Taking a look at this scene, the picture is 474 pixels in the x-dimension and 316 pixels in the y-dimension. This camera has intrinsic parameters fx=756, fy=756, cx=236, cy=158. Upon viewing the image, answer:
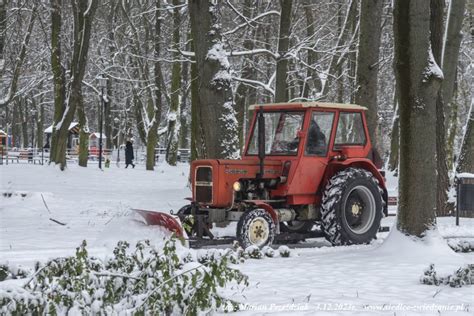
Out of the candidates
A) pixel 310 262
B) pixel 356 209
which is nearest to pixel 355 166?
pixel 356 209

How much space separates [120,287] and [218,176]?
4.76m

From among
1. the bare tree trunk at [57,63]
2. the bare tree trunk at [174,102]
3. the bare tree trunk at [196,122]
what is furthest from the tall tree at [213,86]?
the bare tree trunk at [57,63]

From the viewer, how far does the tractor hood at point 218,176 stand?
36.0ft

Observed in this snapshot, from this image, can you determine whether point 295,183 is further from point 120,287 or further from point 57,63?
point 57,63

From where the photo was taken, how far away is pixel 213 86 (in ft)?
43.4

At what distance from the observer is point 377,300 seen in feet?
23.8

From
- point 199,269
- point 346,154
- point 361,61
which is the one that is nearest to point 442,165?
point 361,61

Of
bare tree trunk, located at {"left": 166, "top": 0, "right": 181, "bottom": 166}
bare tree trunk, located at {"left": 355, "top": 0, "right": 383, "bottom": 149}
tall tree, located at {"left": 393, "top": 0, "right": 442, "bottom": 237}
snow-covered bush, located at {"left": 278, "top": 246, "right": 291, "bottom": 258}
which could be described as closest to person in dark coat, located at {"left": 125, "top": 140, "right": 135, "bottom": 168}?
bare tree trunk, located at {"left": 166, "top": 0, "right": 181, "bottom": 166}

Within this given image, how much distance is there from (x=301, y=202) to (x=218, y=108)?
2598 millimetres

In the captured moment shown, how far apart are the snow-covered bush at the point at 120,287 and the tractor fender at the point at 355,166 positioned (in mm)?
5506

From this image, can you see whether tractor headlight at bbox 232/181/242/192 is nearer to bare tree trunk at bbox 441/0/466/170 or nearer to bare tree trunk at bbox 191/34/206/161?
bare tree trunk at bbox 191/34/206/161

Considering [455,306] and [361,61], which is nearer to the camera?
[455,306]

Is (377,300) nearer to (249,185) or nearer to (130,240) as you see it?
(130,240)

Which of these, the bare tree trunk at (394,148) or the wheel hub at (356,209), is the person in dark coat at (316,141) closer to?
the wheel hub at (356,209)
